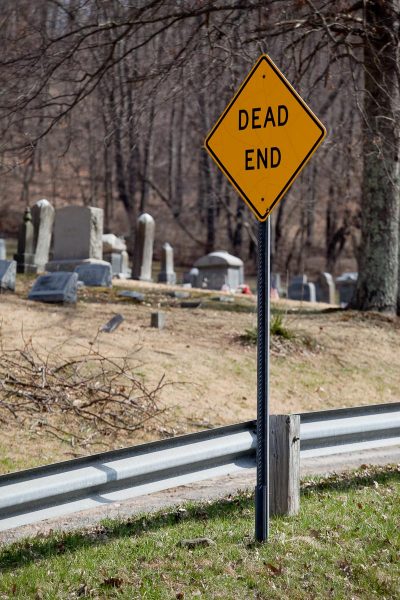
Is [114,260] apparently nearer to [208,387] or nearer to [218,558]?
[208,387]

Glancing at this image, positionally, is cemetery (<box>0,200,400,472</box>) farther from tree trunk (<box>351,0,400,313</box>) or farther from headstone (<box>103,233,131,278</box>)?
headstone (<box>103,233,131,278</box>)

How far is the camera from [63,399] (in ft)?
28.6

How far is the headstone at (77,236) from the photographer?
20969 mm

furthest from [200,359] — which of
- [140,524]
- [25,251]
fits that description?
[25,251]

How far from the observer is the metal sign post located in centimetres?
513

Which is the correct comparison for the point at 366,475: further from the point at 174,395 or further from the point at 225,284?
the point at 225,284

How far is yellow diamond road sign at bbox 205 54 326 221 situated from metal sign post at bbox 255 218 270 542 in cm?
22

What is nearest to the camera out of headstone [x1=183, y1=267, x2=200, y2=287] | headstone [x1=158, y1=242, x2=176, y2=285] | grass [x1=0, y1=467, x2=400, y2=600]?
grass [x1=0, y1=467, x2=400, y2=600]

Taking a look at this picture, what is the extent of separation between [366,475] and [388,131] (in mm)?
8204

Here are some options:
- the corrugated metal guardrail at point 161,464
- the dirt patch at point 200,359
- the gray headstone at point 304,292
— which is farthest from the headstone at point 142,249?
the corrugated metal guardrail at point 161,464

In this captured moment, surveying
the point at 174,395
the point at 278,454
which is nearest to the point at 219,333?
the point at 174,395

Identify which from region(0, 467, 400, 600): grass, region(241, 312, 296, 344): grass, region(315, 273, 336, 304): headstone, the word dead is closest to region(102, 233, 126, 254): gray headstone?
region(315, 273, 336, 304): headstone

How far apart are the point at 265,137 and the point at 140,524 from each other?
8.24 feet

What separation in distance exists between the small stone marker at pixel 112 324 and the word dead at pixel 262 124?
631 centimetres
